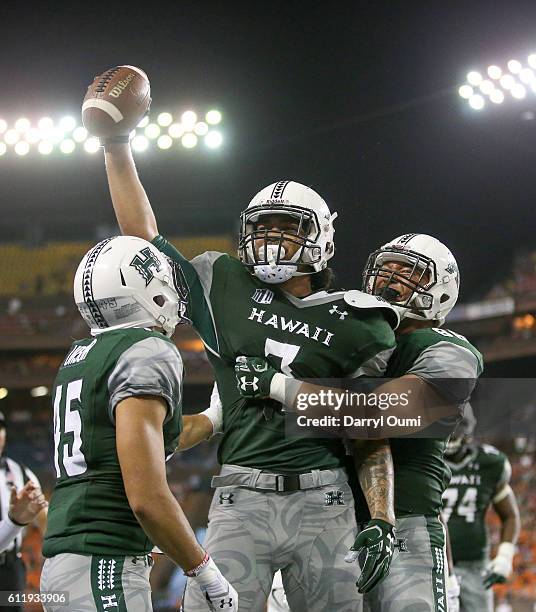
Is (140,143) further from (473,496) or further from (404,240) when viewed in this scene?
(404,240)

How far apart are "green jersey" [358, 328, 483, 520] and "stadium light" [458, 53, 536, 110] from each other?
239 inches

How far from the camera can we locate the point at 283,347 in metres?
2.79

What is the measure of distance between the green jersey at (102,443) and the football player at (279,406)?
1.37 feet

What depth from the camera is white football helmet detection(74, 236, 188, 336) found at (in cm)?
243

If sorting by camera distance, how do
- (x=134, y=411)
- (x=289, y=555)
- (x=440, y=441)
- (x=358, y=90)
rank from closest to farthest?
(x=134, y=411), (x=289, y=555), (x=440, y=441), (x=358, y=90)

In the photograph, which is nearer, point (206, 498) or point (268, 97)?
point (268, 97)

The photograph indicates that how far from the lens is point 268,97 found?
10320 mm

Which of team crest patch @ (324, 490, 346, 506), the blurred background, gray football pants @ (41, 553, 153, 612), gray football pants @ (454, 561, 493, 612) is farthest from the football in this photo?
gray football pants @ (454, 561, 493, 612)

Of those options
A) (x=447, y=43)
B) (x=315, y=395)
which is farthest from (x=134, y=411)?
(x=447, y=43)

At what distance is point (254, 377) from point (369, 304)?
0.43 metres

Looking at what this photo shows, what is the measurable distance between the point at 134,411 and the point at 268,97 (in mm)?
8546

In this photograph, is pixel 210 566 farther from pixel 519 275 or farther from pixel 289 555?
pixel 519 275

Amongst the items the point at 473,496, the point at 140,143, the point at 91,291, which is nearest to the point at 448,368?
the point at 91,291

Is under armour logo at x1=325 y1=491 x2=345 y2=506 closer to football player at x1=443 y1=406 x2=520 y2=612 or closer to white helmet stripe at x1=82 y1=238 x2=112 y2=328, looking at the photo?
white helmet stripe at x1=82 y1=238 x2=112 y2=328
